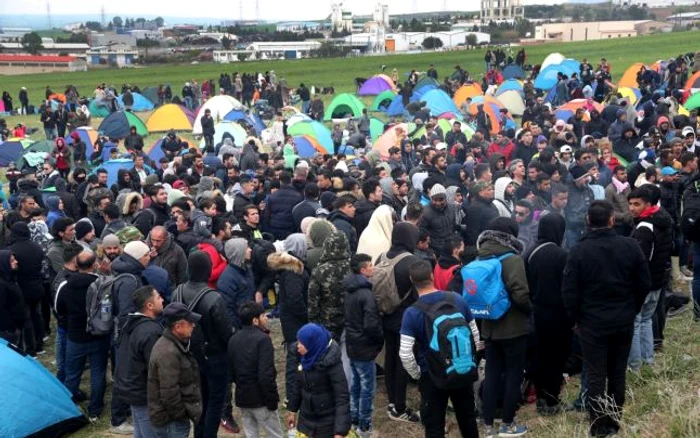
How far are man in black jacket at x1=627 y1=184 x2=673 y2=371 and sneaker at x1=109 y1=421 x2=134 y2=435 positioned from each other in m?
4.61

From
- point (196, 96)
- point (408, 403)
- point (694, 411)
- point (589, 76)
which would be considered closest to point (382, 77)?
point (196, 96)

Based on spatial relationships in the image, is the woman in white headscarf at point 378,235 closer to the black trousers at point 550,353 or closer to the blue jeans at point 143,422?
the black trousers at point 550,353

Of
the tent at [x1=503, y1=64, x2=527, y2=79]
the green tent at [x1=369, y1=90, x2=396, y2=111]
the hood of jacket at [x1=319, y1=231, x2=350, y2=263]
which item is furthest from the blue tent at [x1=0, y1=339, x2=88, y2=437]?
the tent at [x1=503, y1=64, x2=527, y2=79]

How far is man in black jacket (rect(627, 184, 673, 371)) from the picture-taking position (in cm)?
624

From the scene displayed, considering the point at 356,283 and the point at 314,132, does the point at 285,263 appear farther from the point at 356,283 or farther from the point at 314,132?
the point at 314,132

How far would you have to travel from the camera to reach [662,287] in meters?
6.49

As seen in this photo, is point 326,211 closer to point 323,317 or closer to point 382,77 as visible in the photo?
point 323,317

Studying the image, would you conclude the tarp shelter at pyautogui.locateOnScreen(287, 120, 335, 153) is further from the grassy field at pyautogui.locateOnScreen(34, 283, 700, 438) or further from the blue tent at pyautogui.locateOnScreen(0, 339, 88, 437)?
the blue tent at pyautogui.locateOnScreen(0, 339, 88, 437)

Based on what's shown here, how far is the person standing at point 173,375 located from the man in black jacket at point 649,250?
3.71 meters

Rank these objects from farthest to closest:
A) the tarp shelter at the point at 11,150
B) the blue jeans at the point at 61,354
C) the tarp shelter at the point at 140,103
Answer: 1. the tarp shelter at the point at 140,103
2. the tarp shelter at the point at 11,150
3. the blue jeans at the point at 61,354

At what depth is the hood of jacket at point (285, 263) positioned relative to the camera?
6.62 meters

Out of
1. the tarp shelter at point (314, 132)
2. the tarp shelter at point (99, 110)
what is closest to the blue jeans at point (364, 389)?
the tarp shelter at point (314, 132)

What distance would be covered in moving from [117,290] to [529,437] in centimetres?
375

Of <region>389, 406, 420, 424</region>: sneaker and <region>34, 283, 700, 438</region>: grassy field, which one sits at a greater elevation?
<region>34, 283, 700, 438</region>: grassy field
